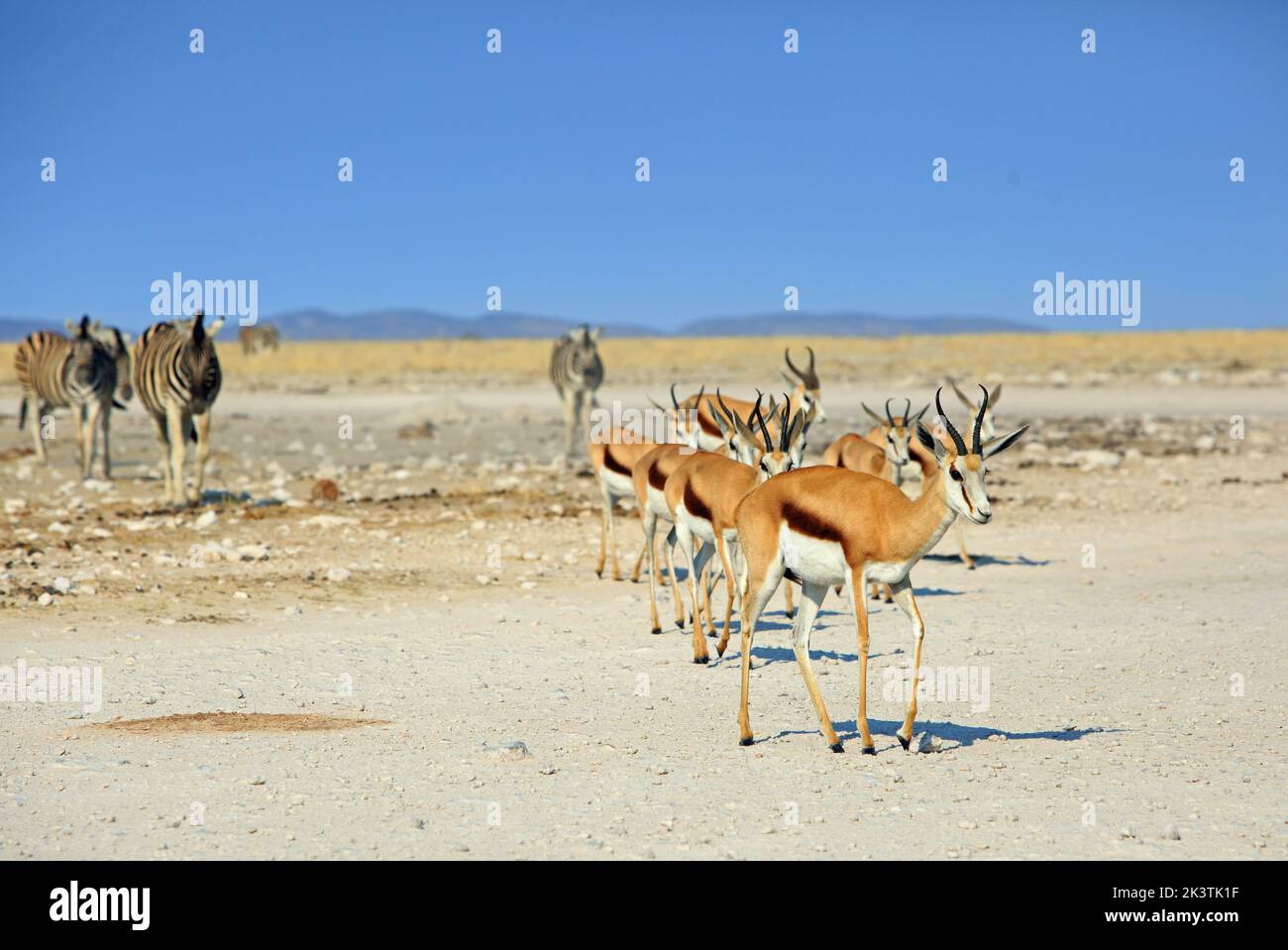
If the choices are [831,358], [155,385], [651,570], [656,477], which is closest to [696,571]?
[651,570]

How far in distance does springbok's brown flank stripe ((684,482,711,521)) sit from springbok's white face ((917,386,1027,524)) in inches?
117

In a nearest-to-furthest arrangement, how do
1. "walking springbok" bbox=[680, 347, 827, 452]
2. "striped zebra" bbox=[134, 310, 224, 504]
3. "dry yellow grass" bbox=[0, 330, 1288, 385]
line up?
"walking springbok" bbox=[680, 347, 827, 452] < "striped zebra" bbox=[134, 310, 224, 504] < "dry yellow grass" bbox=[0, 330, 1288, 385]

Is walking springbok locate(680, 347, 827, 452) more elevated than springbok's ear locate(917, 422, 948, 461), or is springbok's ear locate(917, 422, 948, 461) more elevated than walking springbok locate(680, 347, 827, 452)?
walking springbok locate(680, 347, 827, 452)

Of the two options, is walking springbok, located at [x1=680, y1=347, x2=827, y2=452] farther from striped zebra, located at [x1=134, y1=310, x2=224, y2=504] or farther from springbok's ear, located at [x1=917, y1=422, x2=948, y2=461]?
springbok's ear, located at [x1=917, y1=422, x2=948, y2=461]

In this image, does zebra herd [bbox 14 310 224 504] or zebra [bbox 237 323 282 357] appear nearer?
zebra herd [bbox 14 310 224 504]

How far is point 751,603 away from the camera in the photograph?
27.6 ft

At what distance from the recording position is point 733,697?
9.34 m

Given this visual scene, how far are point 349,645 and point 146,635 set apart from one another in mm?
1682

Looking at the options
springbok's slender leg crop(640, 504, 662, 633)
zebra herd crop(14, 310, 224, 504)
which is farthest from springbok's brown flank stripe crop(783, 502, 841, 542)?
zebra herd crop(14, 310, 224, 504)

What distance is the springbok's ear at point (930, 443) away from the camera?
7555mm

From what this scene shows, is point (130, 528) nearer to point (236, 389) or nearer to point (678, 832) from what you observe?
point (678, 832)

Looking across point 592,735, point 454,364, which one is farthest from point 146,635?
point 454,364

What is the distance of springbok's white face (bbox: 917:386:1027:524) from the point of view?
7.46 meters

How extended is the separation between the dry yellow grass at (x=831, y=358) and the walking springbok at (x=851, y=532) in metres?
46.0
